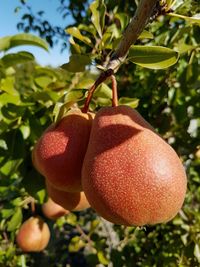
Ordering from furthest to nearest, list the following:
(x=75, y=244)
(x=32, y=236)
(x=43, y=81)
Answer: (x=32, y=236)
(x=75, y=244)
(x=43, y=81)

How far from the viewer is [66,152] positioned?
80 cm

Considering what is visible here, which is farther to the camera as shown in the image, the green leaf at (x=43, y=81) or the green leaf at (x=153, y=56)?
the green leaf at (x=43, y=81)

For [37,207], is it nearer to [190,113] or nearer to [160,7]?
[190,113]

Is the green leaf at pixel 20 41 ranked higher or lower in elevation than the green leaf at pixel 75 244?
higher

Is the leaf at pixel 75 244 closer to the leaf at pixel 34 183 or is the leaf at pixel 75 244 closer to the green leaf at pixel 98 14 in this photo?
the leaf at pixel 34 183

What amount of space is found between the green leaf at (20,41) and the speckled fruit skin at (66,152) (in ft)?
0.54

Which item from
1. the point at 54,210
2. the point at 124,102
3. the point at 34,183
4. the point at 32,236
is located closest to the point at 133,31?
the point at 124,102

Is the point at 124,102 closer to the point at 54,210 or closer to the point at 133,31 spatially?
the point at 133,31

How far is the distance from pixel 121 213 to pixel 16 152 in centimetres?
69

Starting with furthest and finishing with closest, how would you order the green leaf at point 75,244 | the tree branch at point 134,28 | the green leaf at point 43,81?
1. the green leaf at point 75,244
2. the green leaf at point 43,81
3. the tree branch at point 134,28

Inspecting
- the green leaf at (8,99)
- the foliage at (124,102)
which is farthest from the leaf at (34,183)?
the green leaf at (8,99)

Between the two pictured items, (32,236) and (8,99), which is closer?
(8,99)

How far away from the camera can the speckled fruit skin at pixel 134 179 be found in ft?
2.15

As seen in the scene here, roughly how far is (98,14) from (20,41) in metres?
0.17
